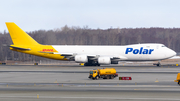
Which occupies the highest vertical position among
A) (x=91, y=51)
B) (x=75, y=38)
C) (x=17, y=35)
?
(x=75, y=38)

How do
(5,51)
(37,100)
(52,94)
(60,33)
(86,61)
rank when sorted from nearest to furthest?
1. (37,100)
2. (52,94)
3. (86,61)
4. (5,51)
5. (60,33)

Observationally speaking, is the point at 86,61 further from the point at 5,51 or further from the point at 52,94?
the point at 5,51

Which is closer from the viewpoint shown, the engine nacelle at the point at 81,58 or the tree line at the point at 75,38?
the engine nacelle at the point at 81,58

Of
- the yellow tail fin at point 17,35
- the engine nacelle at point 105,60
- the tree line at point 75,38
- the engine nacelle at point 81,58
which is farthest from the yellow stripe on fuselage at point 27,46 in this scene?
the tree line at point 75,38

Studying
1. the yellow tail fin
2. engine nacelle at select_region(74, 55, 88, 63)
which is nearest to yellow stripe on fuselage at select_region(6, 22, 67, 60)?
the yellow tail fin

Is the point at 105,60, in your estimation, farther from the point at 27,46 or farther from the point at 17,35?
the point at 17,35

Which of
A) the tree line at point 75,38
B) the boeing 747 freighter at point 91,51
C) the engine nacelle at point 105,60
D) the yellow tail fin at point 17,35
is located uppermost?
the tree line at point 75,38

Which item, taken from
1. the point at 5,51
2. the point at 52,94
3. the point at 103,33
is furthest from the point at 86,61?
the point at 103,33

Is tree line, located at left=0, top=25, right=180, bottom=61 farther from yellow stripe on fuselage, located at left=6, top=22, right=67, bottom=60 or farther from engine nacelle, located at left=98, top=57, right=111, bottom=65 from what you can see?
engine nacelle, located at left=98, top=57, right=111, bottom=65

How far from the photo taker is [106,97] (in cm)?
2083

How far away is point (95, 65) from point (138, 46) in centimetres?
1102

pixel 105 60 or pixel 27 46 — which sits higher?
pixel 27 46

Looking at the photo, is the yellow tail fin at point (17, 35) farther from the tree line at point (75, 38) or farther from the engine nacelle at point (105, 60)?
the tree line at point (75, 38)

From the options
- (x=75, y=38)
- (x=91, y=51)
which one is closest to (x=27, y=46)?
(x=91, y=51)
